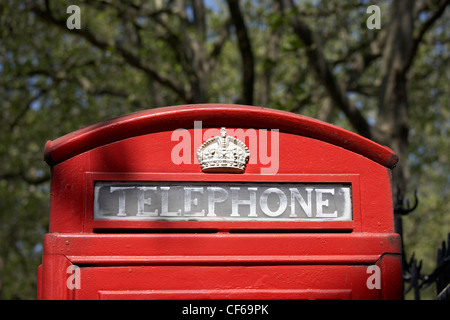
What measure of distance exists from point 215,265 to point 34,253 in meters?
15.8

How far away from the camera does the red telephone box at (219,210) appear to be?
2482mm

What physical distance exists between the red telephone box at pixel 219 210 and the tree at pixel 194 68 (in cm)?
461

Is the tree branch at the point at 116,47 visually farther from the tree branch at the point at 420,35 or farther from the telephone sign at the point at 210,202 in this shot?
the telephone sign at the point at 210,202

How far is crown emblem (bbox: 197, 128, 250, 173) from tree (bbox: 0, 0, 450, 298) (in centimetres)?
481

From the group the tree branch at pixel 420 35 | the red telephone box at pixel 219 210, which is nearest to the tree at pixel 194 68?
the tree branch at pixel 420 35

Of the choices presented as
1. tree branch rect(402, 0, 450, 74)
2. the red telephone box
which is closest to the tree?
tree branch rect(402, 0, 450, 74)

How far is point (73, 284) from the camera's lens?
2471 mm

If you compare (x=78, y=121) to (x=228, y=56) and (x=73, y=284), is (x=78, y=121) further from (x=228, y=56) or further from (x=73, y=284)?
(x=73, y=284)

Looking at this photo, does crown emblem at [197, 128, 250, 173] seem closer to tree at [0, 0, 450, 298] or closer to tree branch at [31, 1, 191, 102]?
tree at [0, 0, 450, 298]

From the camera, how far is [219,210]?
2545 millimetres

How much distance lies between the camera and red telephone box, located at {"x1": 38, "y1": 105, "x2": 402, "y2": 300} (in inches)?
97.7

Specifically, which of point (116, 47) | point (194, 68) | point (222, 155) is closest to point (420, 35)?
point (194, 68)

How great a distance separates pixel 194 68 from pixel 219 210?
7.56 metres
